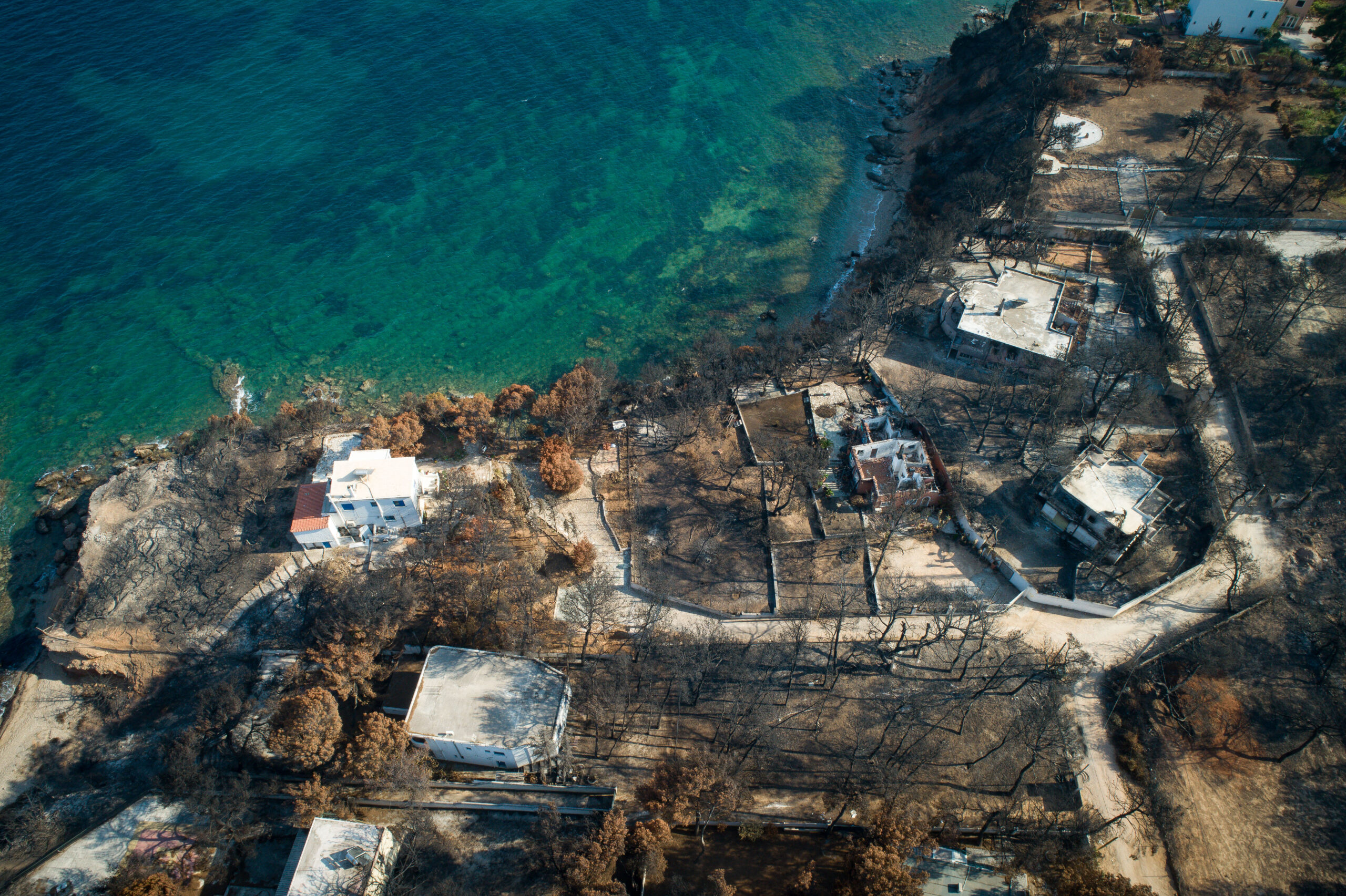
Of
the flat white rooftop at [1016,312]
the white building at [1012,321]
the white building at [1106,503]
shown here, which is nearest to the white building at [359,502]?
the white building at [1106,503]

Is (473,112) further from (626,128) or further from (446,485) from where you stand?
(446,485)

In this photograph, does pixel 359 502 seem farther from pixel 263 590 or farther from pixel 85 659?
pixel 85 659

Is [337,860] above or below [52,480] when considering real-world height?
above

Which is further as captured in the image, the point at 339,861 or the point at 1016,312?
the point at 1016,312

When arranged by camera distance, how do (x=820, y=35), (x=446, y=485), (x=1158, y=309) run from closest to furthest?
(x=446, y=485) < (x=1158, y=309) < (x=820, y=35)

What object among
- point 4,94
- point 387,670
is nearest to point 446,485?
point 387,670

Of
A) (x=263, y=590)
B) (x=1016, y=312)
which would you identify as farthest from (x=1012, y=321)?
(x=263, y=590)
